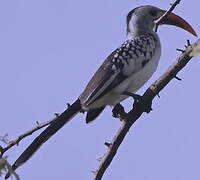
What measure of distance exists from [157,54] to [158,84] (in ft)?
5.45

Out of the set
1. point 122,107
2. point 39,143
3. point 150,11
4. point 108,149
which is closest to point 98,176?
point 108,149

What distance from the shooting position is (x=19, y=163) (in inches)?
164

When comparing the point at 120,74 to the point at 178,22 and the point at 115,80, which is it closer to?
the point at 115,80

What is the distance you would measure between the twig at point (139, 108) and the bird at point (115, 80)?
61cm

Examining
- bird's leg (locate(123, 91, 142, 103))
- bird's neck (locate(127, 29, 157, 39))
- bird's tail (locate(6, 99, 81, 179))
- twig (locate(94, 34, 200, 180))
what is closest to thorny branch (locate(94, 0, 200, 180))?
twig (locate(94, 34, 200, 180))

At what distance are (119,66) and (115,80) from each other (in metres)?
0.20

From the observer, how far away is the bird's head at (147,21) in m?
6.22

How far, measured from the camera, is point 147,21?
6293 mm

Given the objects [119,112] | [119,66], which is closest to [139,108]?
[119,112]

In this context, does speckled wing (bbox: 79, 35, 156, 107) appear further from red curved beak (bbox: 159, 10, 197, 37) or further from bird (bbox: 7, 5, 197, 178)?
red curved beak (bbox: 159, 10, 197, 37)

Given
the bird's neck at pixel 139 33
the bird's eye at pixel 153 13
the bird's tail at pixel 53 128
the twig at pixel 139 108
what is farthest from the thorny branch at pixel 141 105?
the bird's eye at pixel 153 13

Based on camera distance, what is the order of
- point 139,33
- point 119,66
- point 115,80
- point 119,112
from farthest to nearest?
point 139,33 → point 119,66 → point 115,80 → point 119,112

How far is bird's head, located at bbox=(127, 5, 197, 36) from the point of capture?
6.22 meters

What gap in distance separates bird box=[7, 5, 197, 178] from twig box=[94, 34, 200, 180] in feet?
1.99
